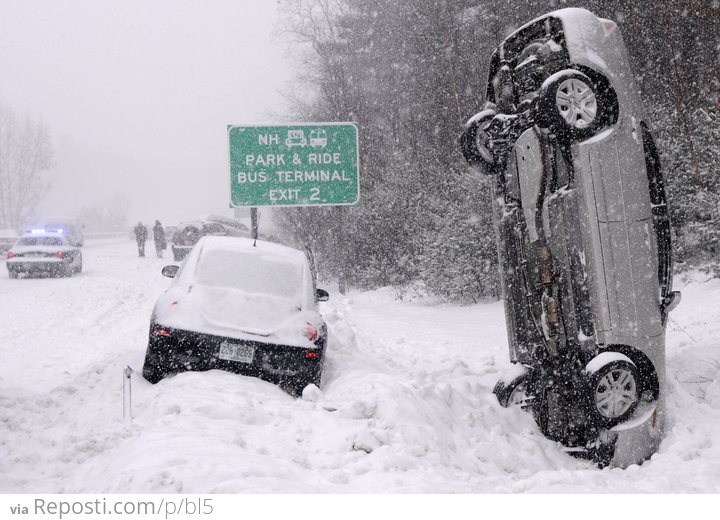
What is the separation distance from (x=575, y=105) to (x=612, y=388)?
202 cm

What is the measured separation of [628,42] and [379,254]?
8.54 metres

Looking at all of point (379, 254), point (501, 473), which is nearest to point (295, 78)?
point (379, 254)

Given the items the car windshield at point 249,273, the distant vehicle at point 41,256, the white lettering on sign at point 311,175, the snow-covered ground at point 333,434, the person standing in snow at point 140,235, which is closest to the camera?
the snow-covered ground at point 333,434

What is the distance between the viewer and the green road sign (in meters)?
11.9

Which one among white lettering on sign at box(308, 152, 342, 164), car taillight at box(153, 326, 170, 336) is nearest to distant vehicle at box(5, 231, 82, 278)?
white lettering on sign at box(308, 152, 342, 164)

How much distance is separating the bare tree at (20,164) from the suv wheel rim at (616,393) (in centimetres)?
5233

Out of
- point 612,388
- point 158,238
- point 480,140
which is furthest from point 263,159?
point 158,238

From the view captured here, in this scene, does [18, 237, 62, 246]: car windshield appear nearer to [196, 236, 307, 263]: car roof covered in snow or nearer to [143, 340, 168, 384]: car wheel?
[196, 236, 307, 263]: car roof covered in snow

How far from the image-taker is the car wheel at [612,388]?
4.55 m

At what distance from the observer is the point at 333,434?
4.48 metres

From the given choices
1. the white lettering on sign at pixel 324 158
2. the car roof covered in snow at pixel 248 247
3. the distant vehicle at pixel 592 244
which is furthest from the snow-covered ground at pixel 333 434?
the white lettering on sign at pixel 324 158

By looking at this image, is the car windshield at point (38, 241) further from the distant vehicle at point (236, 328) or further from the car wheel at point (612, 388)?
the car wheel at point (612, 388)

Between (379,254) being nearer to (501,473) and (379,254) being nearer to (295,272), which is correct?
(295,272)

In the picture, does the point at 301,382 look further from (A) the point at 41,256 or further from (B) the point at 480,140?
(A) the point at 41,256
